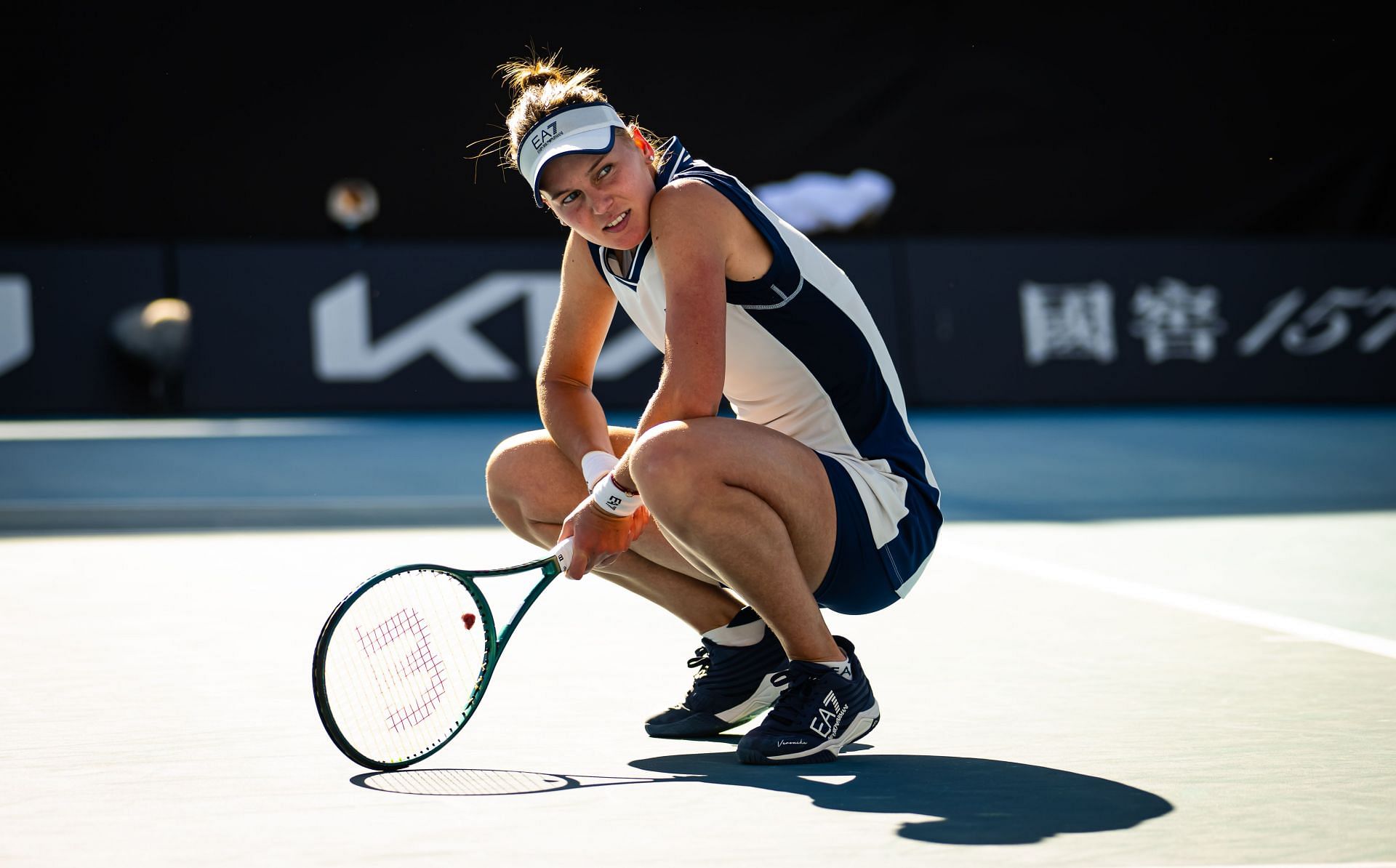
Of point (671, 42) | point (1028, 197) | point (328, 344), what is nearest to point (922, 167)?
point (1028, 197)

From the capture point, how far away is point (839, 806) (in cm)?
258

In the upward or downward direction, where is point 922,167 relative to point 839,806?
upward

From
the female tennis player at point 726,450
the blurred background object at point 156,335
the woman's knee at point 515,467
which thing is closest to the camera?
the female tennis player at point 726,450

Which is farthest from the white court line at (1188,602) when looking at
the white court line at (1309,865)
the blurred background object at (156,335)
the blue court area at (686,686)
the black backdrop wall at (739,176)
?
the blurred background object at (156,335)

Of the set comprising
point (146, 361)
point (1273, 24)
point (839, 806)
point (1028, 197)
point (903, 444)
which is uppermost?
point (1273, 24)

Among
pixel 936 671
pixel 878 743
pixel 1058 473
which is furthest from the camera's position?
pixel 1058 473

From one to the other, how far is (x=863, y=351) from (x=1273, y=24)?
1086 centimetres

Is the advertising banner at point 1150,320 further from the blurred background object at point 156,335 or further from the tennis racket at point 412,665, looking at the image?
the tennis racket at point 412,665

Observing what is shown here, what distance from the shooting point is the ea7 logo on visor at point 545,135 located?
2998mm

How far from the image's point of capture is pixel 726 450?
283 centimetres

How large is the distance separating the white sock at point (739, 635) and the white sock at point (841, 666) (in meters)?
0.26

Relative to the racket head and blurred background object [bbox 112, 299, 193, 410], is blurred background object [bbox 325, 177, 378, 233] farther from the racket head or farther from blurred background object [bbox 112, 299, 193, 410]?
the racket head

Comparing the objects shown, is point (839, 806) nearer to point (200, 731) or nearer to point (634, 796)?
point (634, 796)

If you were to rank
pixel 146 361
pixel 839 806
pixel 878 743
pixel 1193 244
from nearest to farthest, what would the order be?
pixel 839 806
pixel 878 743
pixel 146 361
pixel 1193 244
